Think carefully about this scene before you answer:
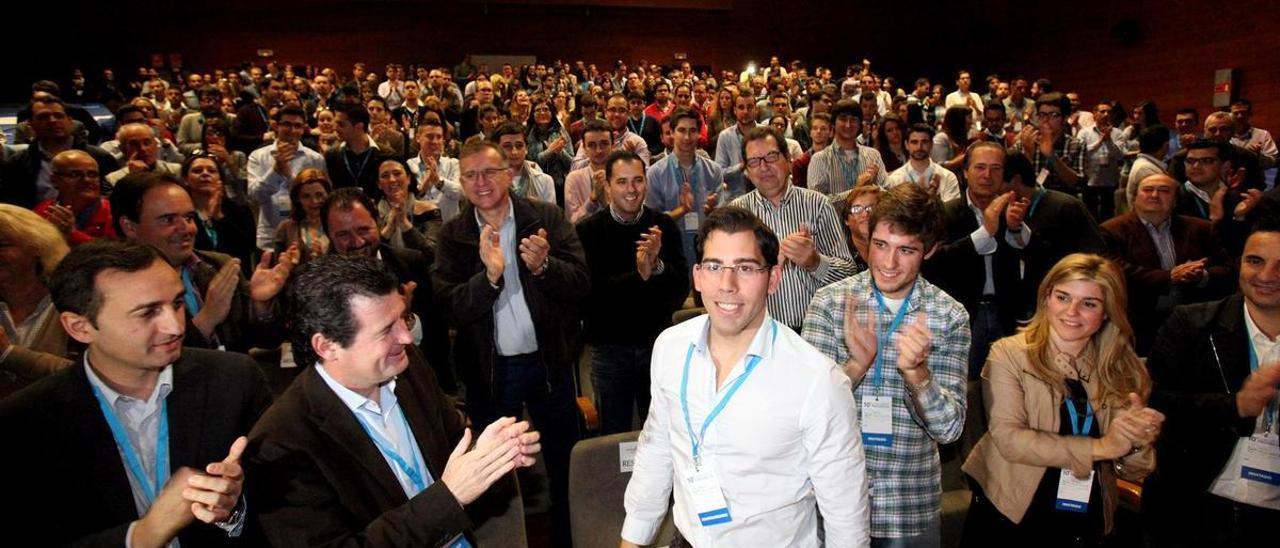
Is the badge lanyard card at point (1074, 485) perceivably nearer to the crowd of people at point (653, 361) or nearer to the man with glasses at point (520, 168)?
the crowd of people at point (653, 361)

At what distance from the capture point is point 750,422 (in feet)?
5.02

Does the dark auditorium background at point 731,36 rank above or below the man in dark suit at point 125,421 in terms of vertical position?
above

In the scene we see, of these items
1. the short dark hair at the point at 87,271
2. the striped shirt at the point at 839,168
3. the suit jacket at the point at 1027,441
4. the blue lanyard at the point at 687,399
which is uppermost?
the striped shirt at the point at 839,168

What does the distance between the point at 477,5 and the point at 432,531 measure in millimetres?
17652

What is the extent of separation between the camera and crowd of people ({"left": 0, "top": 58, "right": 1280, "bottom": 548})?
154 centimetres

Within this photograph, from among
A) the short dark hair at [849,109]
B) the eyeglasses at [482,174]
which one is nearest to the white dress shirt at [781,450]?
the eyeglasses at [482,174]

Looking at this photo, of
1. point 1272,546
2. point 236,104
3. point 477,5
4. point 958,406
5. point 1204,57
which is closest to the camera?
point 958,406

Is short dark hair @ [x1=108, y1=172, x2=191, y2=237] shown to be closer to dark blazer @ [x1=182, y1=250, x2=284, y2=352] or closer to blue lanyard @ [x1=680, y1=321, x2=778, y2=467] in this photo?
dark blazer @ [x1=182, y1=250, x2=284, y2=352]

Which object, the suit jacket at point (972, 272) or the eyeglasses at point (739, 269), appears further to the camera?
the suit jacket at point (972, 272)

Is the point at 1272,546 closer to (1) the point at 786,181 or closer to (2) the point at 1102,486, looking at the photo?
(2) the point at 1102,486

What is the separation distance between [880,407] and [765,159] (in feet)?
4.90

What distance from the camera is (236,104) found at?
9.71 m

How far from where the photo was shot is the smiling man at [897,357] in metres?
1.91

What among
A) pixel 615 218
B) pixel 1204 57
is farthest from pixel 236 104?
pixel 1204 57
